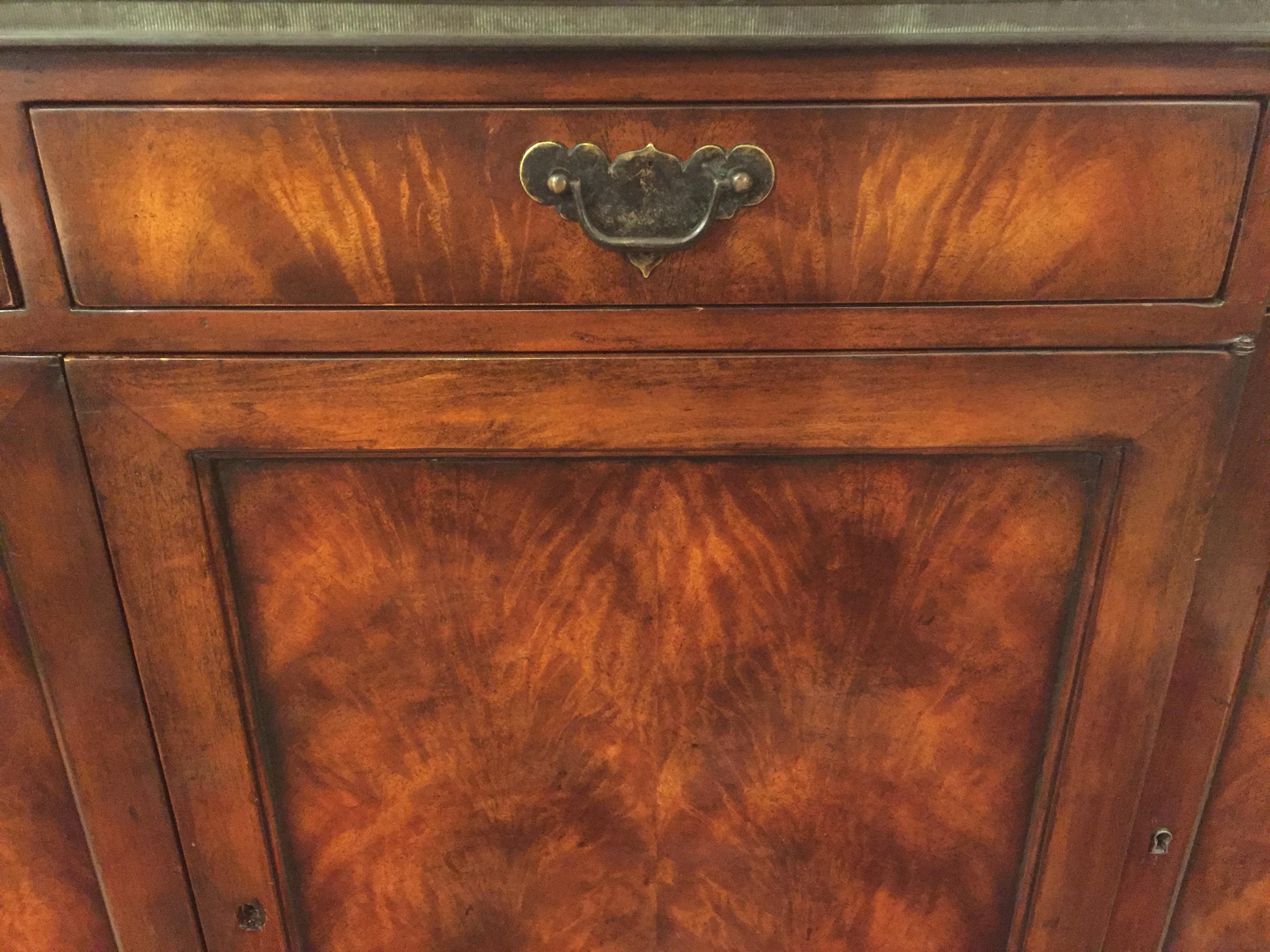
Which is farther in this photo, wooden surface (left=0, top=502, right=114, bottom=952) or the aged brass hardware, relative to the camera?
wooden surface (left=0, top=502, right=114, bottom=952)

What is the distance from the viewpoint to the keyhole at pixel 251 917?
60 centimetres

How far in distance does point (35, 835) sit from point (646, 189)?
59cm

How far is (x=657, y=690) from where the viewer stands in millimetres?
560

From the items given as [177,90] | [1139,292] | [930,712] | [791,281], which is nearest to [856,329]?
[791,281]

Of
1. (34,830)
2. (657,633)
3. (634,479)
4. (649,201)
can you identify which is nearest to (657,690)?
(657,633)

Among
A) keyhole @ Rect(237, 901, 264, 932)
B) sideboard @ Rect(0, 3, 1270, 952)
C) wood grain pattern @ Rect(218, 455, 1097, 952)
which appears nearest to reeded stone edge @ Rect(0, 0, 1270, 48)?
sideboard @ Rect(0, 3, 1270, 952)

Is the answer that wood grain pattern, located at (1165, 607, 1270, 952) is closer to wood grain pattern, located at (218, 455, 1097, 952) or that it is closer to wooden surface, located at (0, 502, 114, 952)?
wood grain pattern, located at (218, 455, 1097, 952)

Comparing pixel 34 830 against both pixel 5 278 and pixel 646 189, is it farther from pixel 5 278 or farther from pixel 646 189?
pixel 646 189

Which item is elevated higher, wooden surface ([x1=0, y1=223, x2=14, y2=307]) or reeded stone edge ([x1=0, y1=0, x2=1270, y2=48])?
reeded stone edge ([x1=0, y1=0, x2=1270, y2=48])

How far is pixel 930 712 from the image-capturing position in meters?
0.56

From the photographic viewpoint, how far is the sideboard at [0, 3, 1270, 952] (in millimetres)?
429

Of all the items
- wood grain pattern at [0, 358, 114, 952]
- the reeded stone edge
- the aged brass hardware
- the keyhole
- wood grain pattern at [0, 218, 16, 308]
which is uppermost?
the reeded stone edge

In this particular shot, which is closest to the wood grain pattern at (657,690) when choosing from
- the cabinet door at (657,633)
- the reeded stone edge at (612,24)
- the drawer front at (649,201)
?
the cabinet door at (657,633)

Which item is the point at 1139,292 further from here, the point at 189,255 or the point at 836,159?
the point at 189,255
